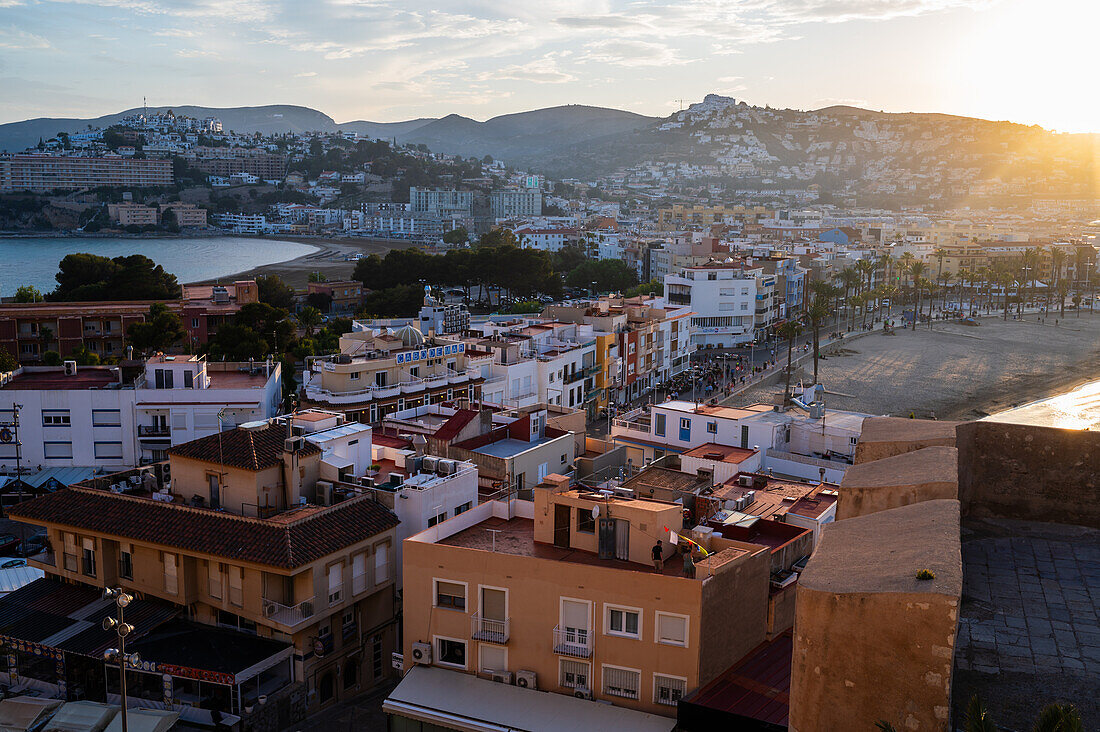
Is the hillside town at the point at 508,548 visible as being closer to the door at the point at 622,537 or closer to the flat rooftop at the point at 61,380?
the door at the point at 622,537

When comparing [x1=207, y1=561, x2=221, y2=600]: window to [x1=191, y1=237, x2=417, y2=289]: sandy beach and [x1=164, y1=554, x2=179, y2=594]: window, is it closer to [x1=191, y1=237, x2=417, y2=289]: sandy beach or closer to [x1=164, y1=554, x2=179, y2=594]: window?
[x1=164, y1=554, x2=179, y2=594]: window

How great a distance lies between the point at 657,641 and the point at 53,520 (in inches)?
462

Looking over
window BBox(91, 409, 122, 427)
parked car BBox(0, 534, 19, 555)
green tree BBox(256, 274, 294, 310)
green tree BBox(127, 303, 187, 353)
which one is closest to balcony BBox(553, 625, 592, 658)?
parked car BBox(0, 534, 19, 555)

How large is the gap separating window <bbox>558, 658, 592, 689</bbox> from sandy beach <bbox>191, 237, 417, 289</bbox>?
85081mm

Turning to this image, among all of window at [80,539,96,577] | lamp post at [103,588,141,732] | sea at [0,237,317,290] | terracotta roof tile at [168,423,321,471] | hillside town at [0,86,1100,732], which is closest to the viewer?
hillside town at [0,86,1100,732]

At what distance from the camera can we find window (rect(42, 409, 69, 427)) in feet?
87.1

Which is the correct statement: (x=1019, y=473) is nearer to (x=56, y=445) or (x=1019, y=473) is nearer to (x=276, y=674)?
(x=276, y=674)

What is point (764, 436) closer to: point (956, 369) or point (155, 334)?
point (155, 334)

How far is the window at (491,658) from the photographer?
39.4ft

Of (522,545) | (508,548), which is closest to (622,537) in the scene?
(522,545)

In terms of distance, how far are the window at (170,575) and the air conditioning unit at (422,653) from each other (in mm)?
5632

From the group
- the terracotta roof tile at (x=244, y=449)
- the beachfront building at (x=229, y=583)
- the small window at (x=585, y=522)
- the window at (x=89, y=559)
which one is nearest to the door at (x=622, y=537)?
the small window at (x=585, y=522)

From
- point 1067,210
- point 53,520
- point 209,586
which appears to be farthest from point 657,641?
point 1067,210

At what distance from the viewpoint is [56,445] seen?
26.8 metres
